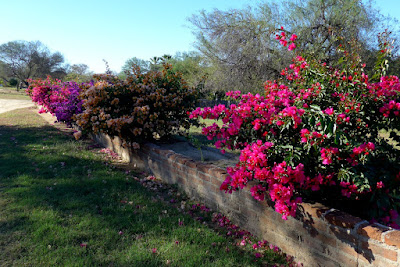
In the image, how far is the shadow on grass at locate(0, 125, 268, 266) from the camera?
252 centimetres

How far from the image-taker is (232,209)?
3275mm

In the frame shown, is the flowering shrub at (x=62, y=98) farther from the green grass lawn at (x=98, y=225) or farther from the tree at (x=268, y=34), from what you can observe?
the tree at (x=268, y=34)

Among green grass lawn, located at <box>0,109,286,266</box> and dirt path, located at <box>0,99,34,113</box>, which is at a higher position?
green grass lawn, located at <box>0,109,286,266</box>

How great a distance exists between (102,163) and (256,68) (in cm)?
941

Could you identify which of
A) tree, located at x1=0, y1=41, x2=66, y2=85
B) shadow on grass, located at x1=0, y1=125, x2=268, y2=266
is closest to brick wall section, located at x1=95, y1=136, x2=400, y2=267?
shadow on grass, located at x1=0, y1=125, x2=268, y2=266

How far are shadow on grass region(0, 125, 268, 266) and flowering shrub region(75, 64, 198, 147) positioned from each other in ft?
2.87

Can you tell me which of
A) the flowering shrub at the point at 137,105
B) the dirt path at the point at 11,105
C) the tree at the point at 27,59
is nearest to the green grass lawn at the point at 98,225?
the flowering shrub at the point at 137,105

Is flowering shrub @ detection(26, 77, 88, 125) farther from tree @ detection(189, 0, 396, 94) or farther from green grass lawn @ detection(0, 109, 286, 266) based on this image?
tree @ detection(189, 0, 396, 94)

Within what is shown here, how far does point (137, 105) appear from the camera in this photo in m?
5.54

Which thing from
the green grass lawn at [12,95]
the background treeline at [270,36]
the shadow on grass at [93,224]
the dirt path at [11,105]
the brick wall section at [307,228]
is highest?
the background treeline at [270,36]

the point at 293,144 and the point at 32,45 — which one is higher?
the point at 32,45

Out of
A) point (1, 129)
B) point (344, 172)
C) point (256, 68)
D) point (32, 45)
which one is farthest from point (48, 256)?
point (32, 45)

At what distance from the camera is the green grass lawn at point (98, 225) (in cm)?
252

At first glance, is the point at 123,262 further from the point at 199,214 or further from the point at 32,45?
the point at 32,45
